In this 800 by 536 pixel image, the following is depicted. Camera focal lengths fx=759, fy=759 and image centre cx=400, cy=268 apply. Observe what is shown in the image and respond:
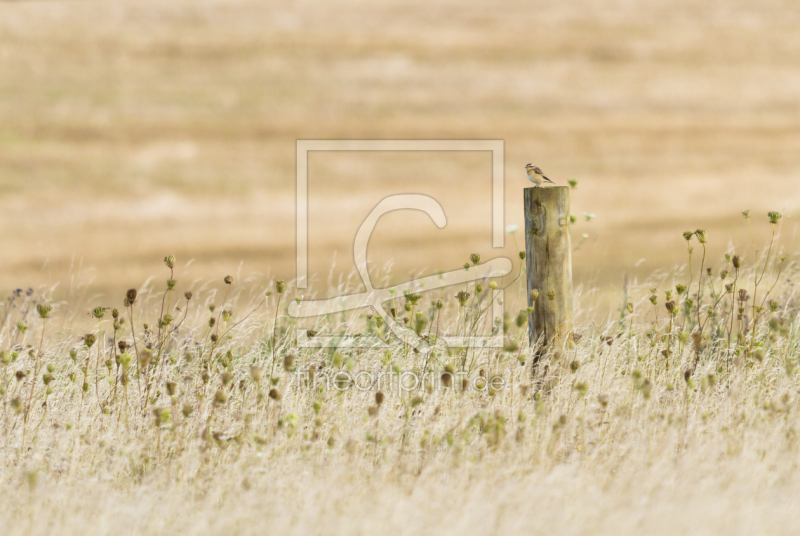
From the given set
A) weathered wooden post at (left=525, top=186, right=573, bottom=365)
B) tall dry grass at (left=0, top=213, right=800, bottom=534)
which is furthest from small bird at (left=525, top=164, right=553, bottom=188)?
tall dry grass at (left=0, top=213, right=800, bottom=534)

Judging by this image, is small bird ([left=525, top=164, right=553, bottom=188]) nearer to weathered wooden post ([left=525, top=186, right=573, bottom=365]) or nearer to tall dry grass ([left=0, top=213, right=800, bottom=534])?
weathered wooden post ([left=525, top=186, right=573, bottom=365])

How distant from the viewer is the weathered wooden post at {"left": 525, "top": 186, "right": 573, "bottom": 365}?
4748 millimetres

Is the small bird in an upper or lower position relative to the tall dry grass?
upper

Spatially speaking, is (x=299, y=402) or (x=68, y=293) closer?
(x=299, y=402)

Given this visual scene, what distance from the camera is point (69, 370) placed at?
5520 mm

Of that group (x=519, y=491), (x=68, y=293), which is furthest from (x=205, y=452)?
(x=68, y=293)

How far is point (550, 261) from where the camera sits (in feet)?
Answer: 15.6

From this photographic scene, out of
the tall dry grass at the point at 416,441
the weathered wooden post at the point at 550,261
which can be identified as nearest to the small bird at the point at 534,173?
the weathered wooden post at the point at 550,261

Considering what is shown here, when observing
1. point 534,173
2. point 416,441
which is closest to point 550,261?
point 534,173

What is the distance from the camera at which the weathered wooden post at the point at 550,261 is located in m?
4.75

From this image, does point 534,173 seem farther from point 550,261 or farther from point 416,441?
point 416,441

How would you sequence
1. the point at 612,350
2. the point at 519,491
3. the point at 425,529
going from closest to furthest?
the point at 425,529 → the point at 519,491 → the point at 612,350

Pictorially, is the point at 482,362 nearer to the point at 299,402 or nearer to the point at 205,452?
the point at 299,402

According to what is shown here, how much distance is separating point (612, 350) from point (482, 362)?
89 centimetres
